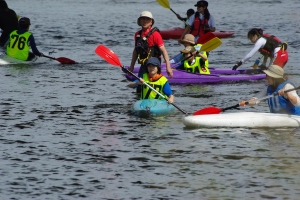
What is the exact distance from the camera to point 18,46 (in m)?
18.9

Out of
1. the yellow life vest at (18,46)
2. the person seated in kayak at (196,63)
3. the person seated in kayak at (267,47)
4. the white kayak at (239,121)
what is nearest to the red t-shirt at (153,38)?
the white kayak at (239,121)

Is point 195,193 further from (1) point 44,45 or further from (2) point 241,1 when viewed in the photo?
(2) point 241,1

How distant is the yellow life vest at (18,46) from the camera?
18688mm

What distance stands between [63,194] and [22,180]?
2.45ft

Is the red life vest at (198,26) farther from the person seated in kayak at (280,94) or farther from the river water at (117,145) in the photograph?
the person seated in kayak at (280,94)

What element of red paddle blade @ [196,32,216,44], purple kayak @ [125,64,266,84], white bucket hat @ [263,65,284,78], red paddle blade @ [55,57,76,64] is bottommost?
purple kayak @ [125,64,266,84]

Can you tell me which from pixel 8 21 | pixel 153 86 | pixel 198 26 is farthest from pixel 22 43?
pixel 153 86

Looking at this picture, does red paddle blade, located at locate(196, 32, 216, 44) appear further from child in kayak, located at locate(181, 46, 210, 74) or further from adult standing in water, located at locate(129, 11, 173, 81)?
adult standing in water, located at locate(129, 11, 173, 81)

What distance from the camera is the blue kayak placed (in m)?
12.6

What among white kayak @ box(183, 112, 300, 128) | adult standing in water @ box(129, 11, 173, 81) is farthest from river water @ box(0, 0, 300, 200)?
adult standing in water @ box(129, 11, 173, 81)

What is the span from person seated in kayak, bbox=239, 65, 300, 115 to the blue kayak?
1.76 m

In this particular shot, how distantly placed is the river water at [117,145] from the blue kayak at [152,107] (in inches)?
5.4

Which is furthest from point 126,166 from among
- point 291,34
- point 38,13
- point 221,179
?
point 38,13

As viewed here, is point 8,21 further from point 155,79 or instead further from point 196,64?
point 155,79
